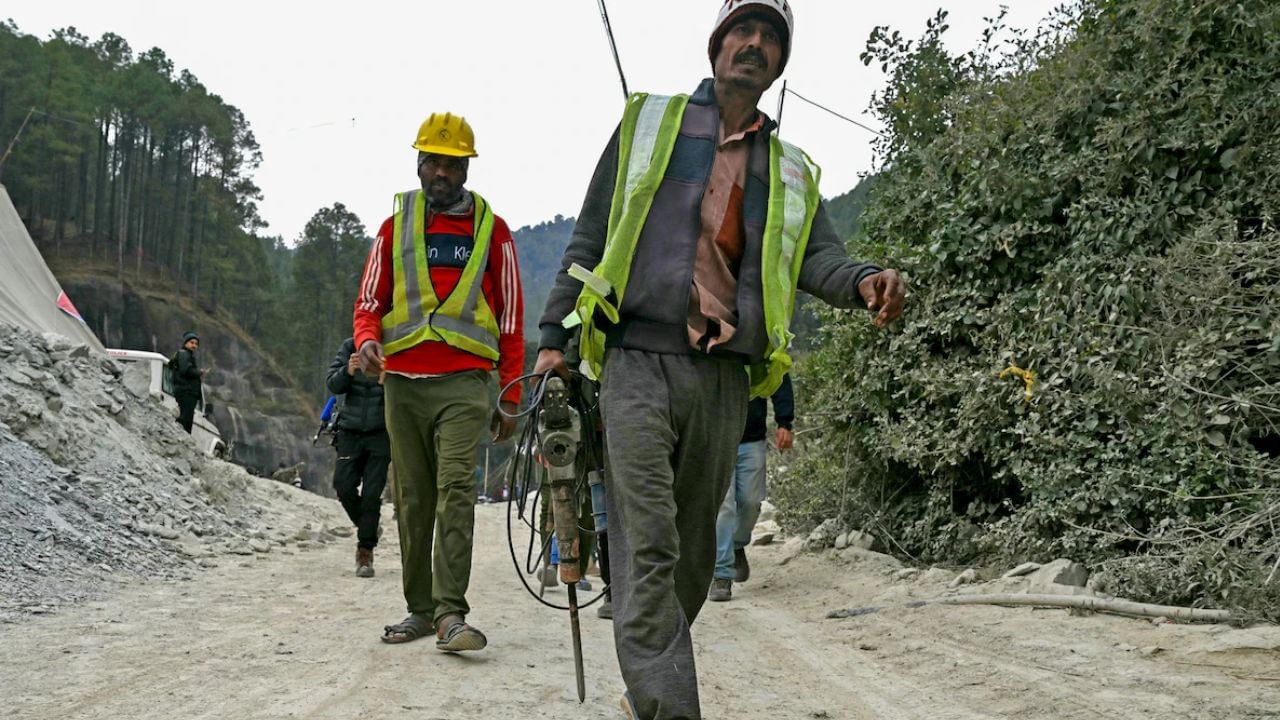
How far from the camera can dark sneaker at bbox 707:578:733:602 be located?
7.66 metres

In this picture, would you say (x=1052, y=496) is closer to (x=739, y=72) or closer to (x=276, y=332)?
(x=739, y=72)

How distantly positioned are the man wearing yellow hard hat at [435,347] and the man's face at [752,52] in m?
2.09

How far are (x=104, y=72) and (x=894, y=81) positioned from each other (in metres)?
60.0

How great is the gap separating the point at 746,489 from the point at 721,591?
0.77 metres

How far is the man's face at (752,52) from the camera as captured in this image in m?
3.62

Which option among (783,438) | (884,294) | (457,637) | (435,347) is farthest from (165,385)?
(884,294)

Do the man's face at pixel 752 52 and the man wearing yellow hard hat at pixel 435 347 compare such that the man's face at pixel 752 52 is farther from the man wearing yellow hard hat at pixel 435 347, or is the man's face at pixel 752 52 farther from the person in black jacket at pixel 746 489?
the person in black jacket at pixel 746 489

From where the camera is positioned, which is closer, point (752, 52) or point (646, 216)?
point (646, 216)

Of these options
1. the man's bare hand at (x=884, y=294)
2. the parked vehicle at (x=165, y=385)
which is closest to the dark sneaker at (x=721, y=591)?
the man's bare hand at (x=884, y=294)

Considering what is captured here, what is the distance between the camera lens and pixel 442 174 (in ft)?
17.8

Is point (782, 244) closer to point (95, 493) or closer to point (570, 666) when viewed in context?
point (570, 666)

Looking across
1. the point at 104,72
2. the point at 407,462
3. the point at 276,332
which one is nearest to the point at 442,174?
the point at 407,462

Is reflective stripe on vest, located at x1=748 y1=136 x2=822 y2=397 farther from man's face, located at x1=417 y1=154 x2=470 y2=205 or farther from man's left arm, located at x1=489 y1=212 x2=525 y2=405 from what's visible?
man's face, located at x1=417 y1=154 x2=470 y2=205

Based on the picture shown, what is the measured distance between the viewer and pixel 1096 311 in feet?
21.2
